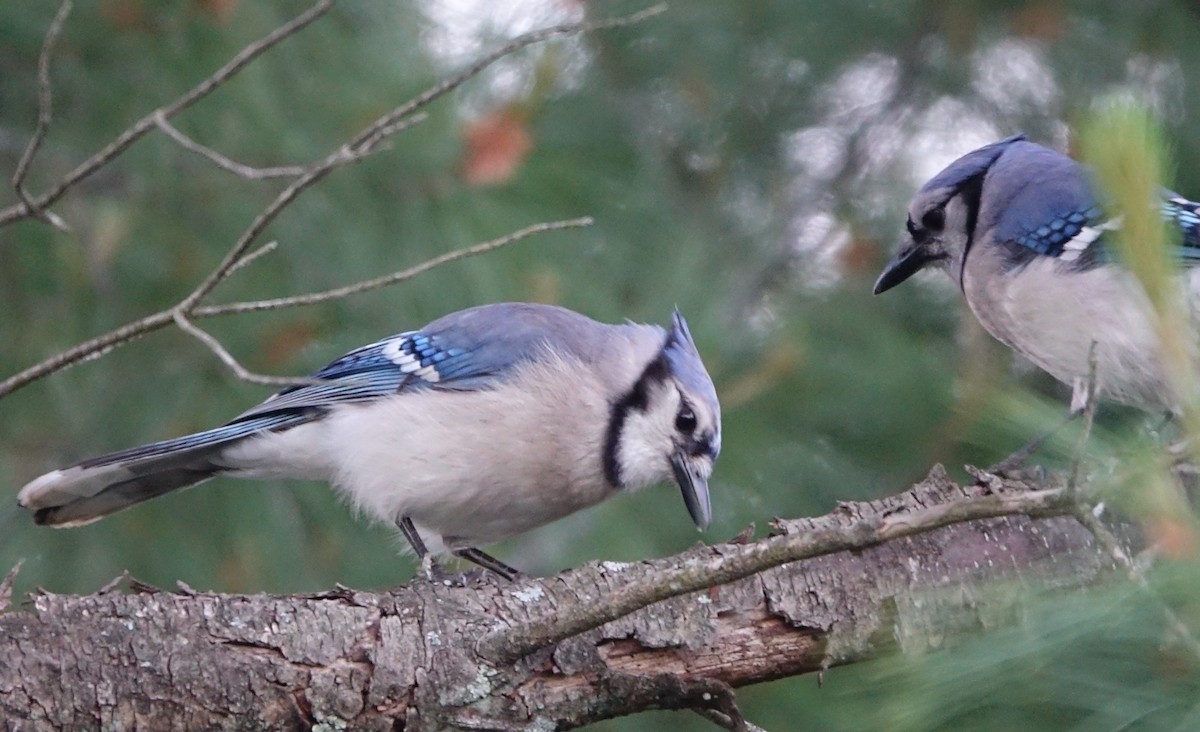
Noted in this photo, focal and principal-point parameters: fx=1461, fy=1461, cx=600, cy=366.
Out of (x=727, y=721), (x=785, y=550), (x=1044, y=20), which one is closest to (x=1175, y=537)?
(x=785, y=550)

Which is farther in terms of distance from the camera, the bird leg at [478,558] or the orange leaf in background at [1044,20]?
the orange leaf in background at [1044,20]

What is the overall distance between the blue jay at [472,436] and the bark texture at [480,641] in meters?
0.47

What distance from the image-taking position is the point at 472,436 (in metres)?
2.06

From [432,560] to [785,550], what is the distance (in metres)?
0.88

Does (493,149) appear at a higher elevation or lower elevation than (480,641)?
higher

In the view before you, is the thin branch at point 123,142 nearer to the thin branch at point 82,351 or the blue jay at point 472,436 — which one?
the thin branch at point 82,351

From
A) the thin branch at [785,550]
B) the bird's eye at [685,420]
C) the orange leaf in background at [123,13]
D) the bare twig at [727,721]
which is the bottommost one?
the bare twig at [727,721]

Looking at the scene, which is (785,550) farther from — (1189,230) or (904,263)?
(904,263)

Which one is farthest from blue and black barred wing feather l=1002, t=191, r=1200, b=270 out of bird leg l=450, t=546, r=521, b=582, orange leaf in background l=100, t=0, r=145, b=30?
orange leaf in background l=100, t=0, r=145, b=30

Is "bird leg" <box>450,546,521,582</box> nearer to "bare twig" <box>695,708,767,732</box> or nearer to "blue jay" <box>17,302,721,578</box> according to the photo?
"blue jay" <box>17,302,721,578</box>

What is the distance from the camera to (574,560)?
8.34ft

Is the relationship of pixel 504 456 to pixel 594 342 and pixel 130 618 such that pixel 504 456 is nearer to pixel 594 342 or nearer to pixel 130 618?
pixel 594 342

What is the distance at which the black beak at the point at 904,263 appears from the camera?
2.57 m

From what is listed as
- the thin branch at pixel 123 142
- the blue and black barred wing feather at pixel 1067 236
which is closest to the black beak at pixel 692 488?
the blue and black barred wing feather at pixel 1067 236
